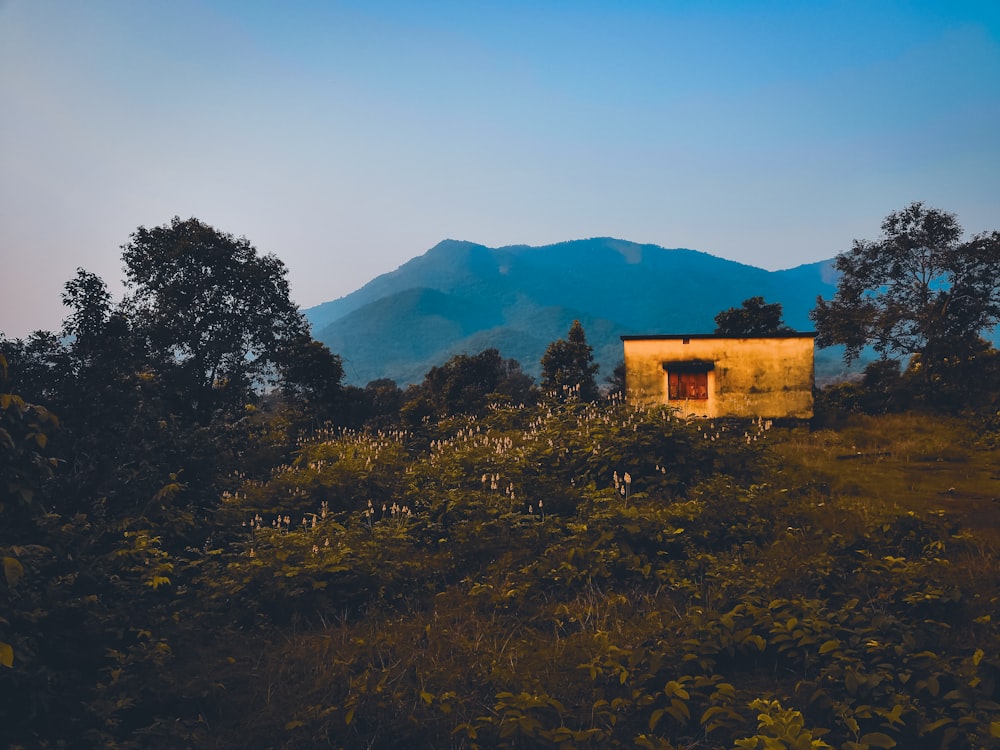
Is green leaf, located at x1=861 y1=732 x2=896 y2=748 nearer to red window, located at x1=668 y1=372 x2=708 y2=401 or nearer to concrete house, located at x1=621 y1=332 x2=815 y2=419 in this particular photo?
concrete house, located at x1=621 y1=332 x2=815 y2=419

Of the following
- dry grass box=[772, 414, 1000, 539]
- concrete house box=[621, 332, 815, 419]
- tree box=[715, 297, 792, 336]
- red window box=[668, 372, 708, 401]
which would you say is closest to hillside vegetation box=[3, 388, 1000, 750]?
dry grass box=[772, 414, 1000, 539]

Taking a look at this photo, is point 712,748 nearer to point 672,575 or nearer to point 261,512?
point 672,575

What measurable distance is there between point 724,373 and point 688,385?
5.01 feet

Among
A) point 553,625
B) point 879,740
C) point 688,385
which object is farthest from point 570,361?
point 879,740

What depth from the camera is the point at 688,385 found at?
24422mm

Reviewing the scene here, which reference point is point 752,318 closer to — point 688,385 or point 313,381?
point 688,385

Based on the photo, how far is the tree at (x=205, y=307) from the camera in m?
23.8

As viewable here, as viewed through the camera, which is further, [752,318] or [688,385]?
[752,318]

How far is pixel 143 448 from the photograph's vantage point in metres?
6.66

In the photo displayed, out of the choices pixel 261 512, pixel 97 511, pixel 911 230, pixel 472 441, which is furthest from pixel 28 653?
Result: pixel 911 230

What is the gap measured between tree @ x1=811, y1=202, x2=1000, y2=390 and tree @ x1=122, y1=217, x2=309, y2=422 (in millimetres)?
26529

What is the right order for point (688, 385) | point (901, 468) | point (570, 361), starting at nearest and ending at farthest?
point (901, 468) → point (688, 385) → point (570, 361)

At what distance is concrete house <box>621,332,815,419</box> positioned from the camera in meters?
23.3

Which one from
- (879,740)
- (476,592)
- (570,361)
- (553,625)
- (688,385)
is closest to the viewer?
(879,740)
